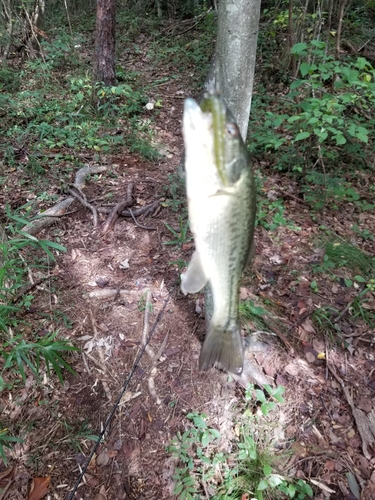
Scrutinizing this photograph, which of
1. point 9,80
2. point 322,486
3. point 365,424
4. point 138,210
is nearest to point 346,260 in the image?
point 365,424

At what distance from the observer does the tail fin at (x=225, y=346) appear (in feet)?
5.03

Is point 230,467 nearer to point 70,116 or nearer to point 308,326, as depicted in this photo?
point 308,326

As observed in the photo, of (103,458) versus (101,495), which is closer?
(101,495)

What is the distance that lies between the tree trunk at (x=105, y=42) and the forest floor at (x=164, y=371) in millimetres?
3557

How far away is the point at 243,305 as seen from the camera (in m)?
3.25

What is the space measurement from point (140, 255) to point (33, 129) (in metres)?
3.35

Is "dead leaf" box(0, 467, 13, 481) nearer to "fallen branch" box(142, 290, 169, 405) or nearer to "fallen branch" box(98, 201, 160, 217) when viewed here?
"fallen branch" box(142, 290, 169, 405)

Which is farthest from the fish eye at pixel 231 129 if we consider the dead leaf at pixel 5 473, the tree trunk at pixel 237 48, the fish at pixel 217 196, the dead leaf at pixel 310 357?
the dead leaf at pixel 5 473

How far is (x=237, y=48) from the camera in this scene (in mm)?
2117

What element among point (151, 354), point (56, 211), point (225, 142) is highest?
point (225, 142)

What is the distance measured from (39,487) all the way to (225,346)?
1.91 m

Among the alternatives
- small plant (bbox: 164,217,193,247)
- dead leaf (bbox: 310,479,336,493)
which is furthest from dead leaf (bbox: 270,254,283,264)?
dead leaf (bbox: 310,479,336,493)

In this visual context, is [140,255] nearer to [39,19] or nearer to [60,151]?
[60,151]

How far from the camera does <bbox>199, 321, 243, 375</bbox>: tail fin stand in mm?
1534
